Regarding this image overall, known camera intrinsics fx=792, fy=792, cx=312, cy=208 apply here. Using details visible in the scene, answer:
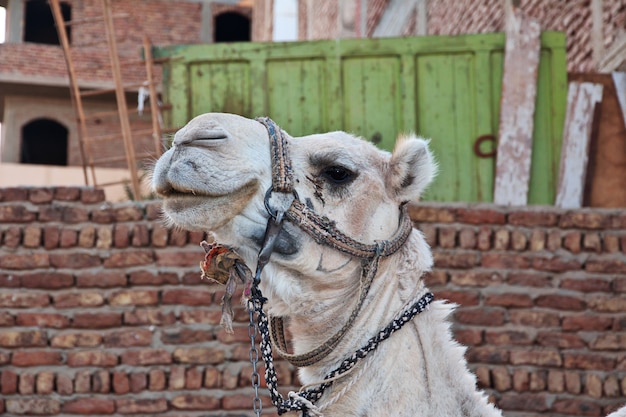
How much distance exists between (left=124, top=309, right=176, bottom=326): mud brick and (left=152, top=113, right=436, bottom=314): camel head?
8.74 ft

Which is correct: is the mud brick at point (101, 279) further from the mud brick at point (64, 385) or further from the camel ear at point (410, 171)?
the camel ear at point (410, 171)

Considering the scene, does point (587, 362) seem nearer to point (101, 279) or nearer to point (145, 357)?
point (145, 357)

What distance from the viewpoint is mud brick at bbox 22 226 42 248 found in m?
4.77

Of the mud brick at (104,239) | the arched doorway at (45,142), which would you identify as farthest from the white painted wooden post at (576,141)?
the arched doorway at (45,142)

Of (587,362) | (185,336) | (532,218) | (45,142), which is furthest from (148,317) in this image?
(45,142)

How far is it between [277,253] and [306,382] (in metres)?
0.37

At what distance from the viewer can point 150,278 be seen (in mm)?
4719

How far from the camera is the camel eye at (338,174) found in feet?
7.04

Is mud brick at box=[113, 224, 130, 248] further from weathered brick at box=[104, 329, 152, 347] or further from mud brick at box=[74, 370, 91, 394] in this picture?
mud brick at box=[74, 370, 91, 394]

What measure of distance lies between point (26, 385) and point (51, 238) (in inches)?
34.4

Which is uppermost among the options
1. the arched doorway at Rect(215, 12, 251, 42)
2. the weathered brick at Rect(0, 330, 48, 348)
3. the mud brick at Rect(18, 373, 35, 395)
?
the arched doorway at Rect(215, 12, 251, 42)

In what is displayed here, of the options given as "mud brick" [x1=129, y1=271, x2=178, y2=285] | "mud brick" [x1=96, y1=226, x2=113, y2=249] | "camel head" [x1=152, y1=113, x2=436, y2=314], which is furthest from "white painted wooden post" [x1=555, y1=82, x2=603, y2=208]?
"camel head" [x1=152, y1=113, x2=436, y2=314]

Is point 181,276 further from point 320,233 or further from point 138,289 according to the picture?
point 320,233

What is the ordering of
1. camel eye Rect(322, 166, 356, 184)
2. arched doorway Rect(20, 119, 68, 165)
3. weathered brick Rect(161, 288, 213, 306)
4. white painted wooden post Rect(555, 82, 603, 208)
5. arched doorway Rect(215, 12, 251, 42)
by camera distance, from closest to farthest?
camel eye Rect(322, 166, 356, 184) → weathered brick Rect(161, 288, 213, 306) → white painted wooden post Rect(555, 82, 603, 208) → arched doorway Rect(20, 119, 68, 165) → arched doorway Rect(215, 12, 251, 42)
